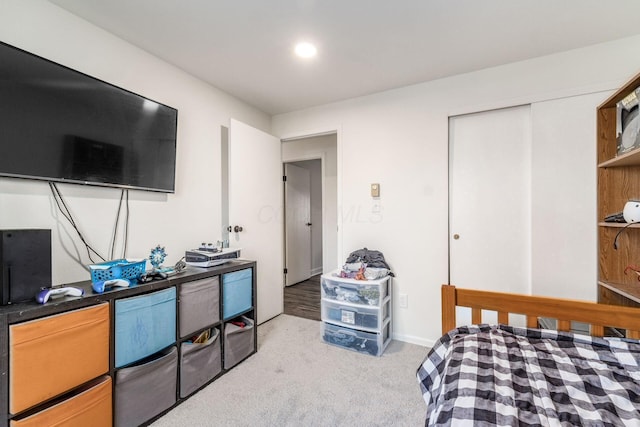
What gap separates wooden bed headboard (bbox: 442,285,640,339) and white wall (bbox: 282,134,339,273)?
2.63 metres

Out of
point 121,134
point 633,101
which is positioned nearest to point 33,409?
point 121,134

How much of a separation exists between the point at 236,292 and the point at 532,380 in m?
1.80

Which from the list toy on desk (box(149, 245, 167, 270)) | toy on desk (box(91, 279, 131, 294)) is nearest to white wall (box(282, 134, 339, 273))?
toy on desk (box(149, 245, 167, 270))

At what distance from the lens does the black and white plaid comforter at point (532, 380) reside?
2.52 feet

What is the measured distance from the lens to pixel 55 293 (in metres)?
1.22

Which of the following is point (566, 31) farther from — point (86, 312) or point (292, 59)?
point (86, 312)

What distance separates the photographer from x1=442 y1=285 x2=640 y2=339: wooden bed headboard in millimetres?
1147

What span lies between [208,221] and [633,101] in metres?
2.97

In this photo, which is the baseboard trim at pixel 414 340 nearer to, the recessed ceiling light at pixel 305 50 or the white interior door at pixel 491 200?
the white interior door at pixel 491 200

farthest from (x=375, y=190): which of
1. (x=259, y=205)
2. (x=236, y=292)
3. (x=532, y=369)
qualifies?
(x=532, y=369)

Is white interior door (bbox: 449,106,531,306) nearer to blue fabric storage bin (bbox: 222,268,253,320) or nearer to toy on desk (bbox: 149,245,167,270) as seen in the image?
blue fabric storage bin (bbox: 222,268,253,320)

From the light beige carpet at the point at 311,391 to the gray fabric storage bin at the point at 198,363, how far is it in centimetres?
7

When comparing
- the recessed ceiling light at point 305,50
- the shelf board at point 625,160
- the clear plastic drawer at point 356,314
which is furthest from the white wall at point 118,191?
the shelf board at point 625,160

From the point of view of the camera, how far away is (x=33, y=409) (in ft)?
3.64
